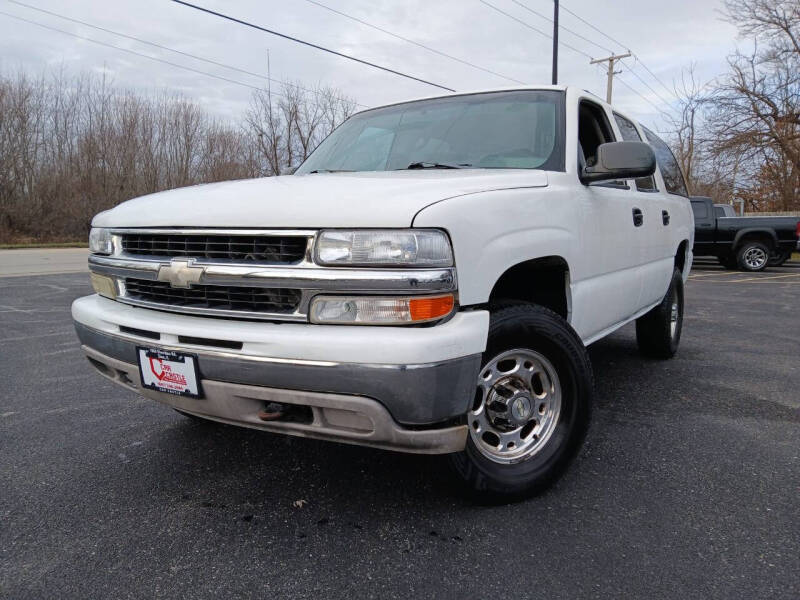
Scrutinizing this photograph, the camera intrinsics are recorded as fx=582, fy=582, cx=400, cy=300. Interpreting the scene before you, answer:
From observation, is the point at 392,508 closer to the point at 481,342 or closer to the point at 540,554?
the point at 540,554

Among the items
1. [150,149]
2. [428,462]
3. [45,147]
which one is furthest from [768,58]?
[45,147]

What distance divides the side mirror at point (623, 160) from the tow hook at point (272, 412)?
1822 millimetres

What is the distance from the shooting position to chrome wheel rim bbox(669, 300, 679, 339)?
4699 millimetres

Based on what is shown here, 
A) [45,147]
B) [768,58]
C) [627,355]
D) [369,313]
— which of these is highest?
[768,58]

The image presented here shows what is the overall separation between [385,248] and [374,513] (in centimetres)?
109

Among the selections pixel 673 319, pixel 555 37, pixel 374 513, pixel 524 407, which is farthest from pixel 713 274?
pixel 374 513

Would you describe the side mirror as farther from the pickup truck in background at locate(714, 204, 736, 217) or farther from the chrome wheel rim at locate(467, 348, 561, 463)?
the pickup truck in background at locate(714, 204, 736, 217)

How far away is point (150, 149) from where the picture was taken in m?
32.4

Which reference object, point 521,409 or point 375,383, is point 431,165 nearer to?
point 521,409

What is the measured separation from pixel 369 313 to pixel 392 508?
0.91 m

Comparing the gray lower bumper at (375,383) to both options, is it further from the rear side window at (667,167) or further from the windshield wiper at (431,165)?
the rear side window at (667,167)

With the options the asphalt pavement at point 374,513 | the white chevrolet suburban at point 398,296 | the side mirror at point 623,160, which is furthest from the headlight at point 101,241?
the side mirror at point 623,160

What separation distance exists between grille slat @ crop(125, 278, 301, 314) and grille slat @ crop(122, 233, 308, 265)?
4.2 inches

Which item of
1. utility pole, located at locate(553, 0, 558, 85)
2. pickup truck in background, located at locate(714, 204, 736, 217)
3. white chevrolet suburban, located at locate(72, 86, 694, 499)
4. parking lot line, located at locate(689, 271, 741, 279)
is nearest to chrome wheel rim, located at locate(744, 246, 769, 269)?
parking lot line, located at locate(689, 271, 741, 279)
